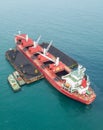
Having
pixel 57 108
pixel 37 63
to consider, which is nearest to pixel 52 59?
pixel 37 63

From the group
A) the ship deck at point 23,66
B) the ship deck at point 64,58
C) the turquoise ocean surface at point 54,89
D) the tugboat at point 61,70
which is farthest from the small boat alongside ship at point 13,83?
the ship deck at point 64,58

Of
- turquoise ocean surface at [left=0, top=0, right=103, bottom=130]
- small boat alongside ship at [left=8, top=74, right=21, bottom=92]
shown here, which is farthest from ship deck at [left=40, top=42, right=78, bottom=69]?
small boat alongside ship at [left=8, top=74, right=21, bottom=92]

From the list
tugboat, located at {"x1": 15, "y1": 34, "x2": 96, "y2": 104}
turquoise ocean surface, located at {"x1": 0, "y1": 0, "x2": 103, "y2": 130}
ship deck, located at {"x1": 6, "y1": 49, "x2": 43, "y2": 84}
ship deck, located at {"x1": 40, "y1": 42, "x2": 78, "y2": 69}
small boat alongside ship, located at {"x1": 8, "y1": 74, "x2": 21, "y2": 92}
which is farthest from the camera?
ship deck, located at {"x1": 40, "y1": 42, "x2": 78, "y2": 69}

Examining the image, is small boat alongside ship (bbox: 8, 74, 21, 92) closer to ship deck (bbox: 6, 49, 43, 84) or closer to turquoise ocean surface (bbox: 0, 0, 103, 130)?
turquoise ocean surface (bbox: 0, 0, 103, 130)

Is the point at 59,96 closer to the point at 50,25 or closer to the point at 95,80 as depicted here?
the point at 95,80

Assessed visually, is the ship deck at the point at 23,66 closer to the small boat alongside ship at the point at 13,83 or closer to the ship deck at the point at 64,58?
the small boat alongside ship at the point at 13,83

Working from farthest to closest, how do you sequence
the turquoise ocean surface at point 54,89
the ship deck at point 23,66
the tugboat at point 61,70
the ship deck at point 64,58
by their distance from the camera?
1. the ship deck at point 64,58
2. the ship deck at point 23,66
3. the tugboat at point 61,70
4. the turquoise ocean surface at point 54,89

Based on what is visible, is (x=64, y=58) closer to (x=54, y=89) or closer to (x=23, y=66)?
(x=23, y=66)
